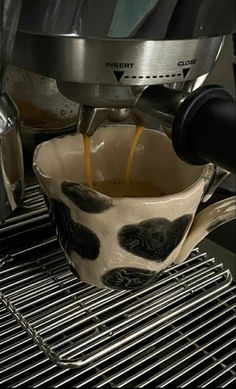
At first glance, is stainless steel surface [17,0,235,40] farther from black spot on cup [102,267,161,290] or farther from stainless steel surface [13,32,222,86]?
black spot on cup [102,267,161,290]

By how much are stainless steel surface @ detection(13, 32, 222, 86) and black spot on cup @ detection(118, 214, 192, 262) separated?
0.08 metres

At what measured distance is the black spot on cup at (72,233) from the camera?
1.08ft

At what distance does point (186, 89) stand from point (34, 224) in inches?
5.6

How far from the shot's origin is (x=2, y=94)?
31cm

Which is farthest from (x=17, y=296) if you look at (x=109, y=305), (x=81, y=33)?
(x=81, y=33)

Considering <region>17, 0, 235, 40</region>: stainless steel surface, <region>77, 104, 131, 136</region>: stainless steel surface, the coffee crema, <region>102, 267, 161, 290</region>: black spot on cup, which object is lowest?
<region>102, 267, 161, 290</region>: black spot on cup

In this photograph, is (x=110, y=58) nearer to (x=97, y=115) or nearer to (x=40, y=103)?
(x=97, y=115)

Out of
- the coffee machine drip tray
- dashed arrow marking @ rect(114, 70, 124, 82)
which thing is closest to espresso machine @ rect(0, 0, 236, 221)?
dashed arrow marking @ rect(114, 70, 124, 82)

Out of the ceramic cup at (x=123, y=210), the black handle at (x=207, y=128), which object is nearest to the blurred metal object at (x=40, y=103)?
the ceramic cup at (x=123, y=210)

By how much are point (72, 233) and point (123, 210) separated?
4 centimetres

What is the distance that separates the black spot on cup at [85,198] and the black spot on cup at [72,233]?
1 centimetres

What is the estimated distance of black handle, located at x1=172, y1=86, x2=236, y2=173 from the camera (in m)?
0.25

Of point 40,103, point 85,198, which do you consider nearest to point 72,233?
point 85,198

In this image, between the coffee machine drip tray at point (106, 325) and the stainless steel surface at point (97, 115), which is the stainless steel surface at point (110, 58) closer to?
the stainless steel surface at point (97, 115)
